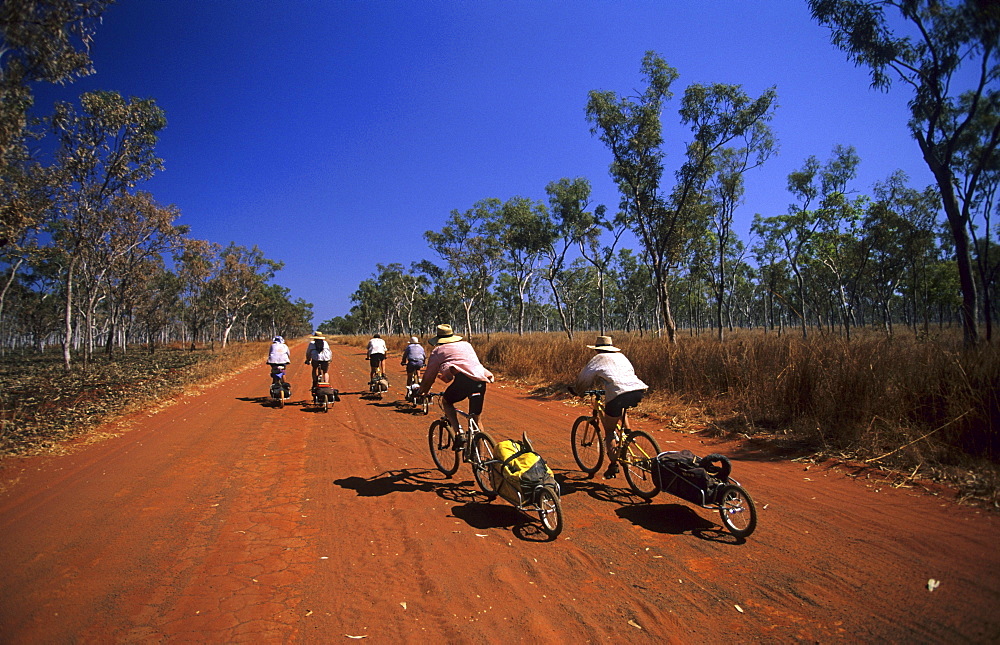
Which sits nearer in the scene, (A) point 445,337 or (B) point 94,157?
(A) point 445,337

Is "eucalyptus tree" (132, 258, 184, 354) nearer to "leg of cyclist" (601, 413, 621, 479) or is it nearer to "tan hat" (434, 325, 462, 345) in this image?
"tan hat" (434, 325, 462, 345)

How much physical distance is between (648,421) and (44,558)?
8.33 metres

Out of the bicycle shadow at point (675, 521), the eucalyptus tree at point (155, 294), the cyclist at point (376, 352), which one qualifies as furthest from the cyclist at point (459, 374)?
the eucalyptus tree at point (155, 294)

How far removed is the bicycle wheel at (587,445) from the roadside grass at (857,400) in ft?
9.40

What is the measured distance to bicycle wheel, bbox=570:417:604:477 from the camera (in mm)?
5473

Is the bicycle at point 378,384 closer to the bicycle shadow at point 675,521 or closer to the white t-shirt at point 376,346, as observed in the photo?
the white t-shirt at point 376,346

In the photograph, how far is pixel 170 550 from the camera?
145 inches

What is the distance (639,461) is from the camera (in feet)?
15.0

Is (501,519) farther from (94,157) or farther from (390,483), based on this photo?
(94,157)

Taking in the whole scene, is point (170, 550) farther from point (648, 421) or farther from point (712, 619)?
point (648, 421)

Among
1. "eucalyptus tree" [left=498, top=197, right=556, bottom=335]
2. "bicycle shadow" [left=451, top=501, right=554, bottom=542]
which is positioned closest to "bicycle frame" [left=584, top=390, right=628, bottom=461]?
"bicycle shadow" [left=451, top=501, right=554, bottom=542]

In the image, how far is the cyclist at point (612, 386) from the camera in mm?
4824

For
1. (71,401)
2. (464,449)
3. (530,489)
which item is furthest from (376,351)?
(530,489)

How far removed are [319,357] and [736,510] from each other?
955cm
